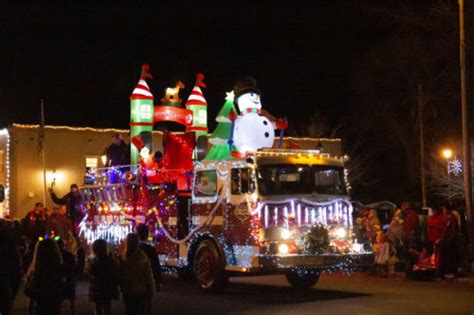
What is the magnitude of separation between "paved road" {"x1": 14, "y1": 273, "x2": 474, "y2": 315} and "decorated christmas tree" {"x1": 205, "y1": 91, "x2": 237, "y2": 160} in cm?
302

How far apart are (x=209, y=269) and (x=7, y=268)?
248 inches

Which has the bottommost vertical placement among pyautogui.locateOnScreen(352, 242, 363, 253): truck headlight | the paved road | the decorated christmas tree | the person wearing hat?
the paved road

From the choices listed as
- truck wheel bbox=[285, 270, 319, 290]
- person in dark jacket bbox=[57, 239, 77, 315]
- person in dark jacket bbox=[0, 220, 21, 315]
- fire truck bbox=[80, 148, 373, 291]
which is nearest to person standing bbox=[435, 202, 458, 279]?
truck wheel bbox=[285, 270, 319, 290]

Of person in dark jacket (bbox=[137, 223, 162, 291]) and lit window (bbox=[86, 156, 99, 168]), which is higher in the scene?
lit window (bbox=[86, 156, 99, 168])

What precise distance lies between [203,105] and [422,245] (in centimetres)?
810

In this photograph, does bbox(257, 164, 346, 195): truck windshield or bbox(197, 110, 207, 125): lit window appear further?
bbox(197, 110, 207, 125): lit window

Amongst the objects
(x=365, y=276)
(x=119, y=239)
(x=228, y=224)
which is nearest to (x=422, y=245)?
(x=365, y=276)

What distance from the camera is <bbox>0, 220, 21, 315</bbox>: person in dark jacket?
9.85m

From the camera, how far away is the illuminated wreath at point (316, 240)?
578 inches

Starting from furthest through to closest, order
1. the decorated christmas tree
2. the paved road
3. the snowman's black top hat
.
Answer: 1. the snowman's black top hat
2. the decorated christmas tree
3. the paved road

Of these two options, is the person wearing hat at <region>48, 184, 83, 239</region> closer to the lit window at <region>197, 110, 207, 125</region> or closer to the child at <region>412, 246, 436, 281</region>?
the lit window at <region>197, 110, 207, 125</region>

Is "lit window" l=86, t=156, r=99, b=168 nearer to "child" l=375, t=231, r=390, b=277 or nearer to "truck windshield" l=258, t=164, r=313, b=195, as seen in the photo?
"child" l=375, t=231, r=390, b=277

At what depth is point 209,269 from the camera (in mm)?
15617

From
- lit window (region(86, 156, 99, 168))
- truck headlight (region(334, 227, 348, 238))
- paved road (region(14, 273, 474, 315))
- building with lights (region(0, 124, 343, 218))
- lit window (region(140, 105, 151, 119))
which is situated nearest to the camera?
paved road (region(14, 273, 474, 315))
